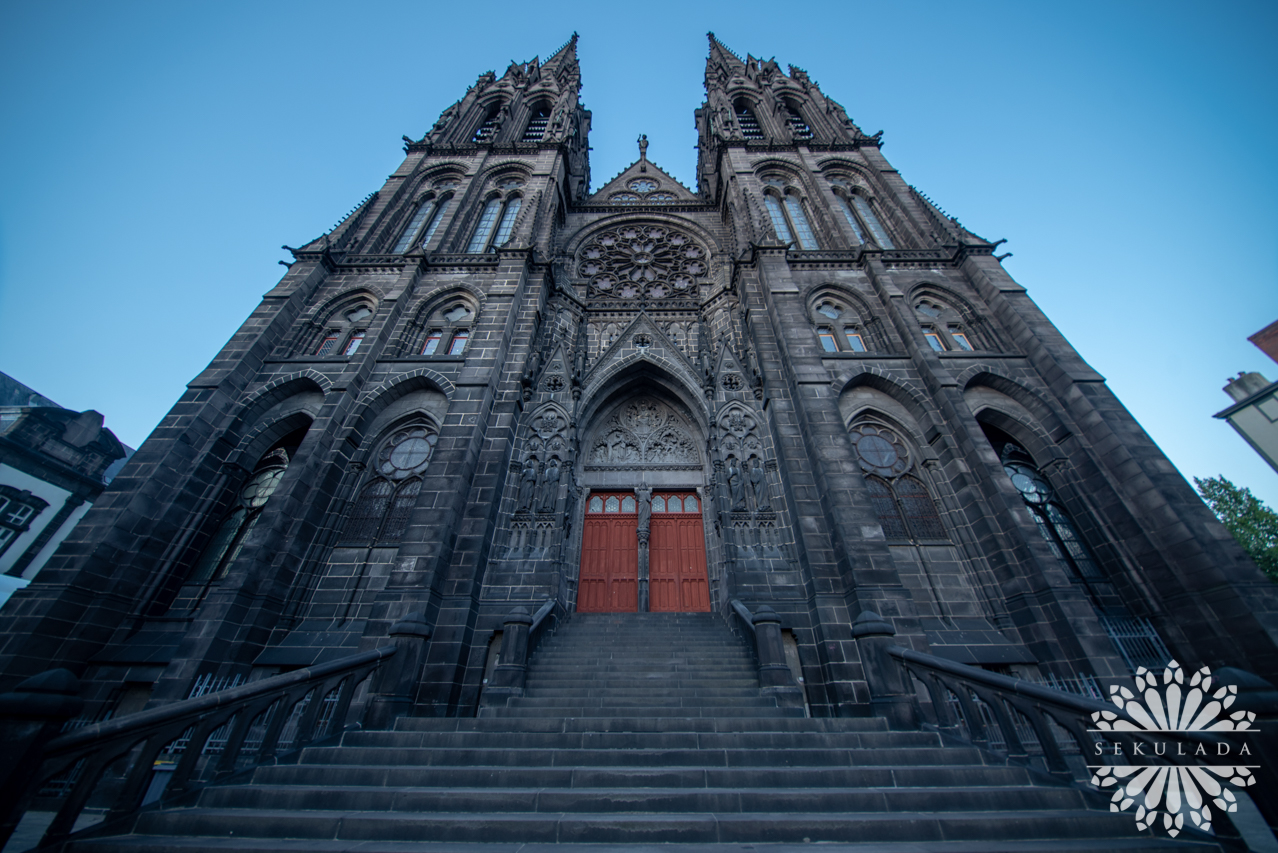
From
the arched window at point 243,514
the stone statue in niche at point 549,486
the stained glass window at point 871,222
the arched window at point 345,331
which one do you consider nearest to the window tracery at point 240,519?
the arched window at point 243,514

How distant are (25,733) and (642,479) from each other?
403 inches

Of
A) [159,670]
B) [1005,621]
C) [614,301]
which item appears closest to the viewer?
[159,670]

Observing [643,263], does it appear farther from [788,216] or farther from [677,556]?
[677,556]

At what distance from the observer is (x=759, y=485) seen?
1095 centimetres

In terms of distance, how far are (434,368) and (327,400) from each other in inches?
102

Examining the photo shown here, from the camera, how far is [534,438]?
1188 cm

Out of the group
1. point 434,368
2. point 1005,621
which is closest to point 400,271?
point 434,368

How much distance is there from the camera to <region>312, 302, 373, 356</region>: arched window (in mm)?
13062

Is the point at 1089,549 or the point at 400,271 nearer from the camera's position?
the point at 1089,549

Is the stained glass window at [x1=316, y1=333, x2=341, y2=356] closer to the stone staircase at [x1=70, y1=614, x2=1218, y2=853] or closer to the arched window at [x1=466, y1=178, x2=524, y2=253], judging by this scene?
the arched window at [x1=466, y1=178, x2=524, y2=253]

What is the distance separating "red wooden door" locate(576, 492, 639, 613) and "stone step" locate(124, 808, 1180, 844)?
696 centimetres

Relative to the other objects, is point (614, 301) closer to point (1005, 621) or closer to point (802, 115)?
point (1005, 621)

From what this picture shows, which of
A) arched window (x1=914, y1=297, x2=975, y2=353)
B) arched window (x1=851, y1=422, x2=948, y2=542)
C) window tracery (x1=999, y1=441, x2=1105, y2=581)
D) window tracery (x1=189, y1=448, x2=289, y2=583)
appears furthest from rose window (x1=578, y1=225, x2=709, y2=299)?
window tracery (x1=999, y1=441, x2=1105, y2=581)

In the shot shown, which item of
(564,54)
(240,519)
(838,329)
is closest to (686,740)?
(240,519)
